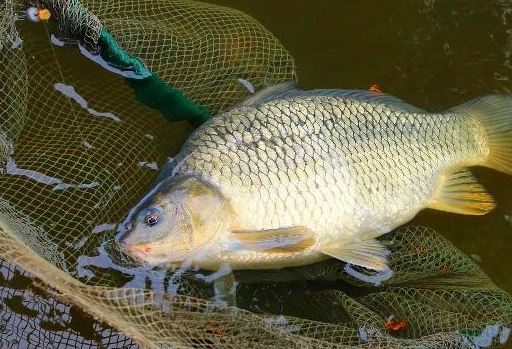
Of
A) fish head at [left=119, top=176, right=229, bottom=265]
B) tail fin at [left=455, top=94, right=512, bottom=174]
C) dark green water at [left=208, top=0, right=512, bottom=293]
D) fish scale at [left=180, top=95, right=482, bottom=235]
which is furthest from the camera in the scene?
dark green water at [left=208, top=0, right=512, bottom=293]

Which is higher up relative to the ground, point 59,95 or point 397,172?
point 397,172

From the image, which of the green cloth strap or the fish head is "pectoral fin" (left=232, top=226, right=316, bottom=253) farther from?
the green cloth strap

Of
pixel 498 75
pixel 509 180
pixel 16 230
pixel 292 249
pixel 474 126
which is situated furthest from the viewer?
pixel 498 75

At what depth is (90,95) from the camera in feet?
9.09

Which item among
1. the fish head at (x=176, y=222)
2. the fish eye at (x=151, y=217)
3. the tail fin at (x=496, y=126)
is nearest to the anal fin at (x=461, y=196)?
the tail fin at (x=496, y=126)

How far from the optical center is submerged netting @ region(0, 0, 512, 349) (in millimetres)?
1940

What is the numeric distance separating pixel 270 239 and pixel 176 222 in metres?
0.32

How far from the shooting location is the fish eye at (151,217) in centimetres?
215

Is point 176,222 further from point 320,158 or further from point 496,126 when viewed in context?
point 496,126

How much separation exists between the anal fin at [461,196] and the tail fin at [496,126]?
11 centimetres

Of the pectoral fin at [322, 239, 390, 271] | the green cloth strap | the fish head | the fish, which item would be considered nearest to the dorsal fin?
the fish

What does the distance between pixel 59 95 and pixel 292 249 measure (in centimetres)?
123

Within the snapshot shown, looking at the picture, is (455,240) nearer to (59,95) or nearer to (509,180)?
(509,180)

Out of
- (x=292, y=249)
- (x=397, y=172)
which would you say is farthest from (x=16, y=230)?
(x=397, y=172)
